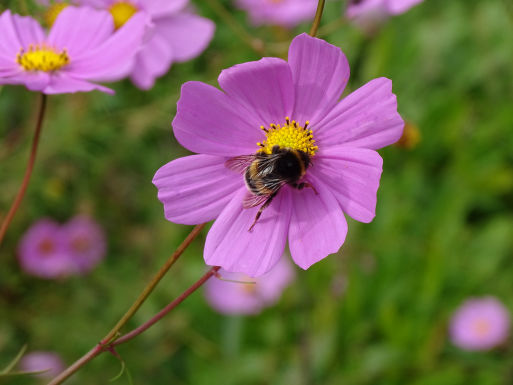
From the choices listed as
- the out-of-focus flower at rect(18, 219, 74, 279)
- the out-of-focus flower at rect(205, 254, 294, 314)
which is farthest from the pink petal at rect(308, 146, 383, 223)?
the out-of-focus flower at rect(18, 219, 74, 279)

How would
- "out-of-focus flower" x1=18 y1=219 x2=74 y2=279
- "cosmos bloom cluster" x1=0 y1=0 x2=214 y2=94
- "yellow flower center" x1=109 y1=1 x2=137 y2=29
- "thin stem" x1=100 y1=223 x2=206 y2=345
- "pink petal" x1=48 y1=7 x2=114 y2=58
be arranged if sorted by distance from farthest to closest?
1. "out-of-focus flower" x1=18 y1=219 x2=74 y2=279
2. "yellow flower center" x1=109 y1=1 x2=137 y2=29
3. "pink petal" x1=48 y1=7 x2=114 y2=58
4. "cosmos bloom cluster" x1=0 y1=0 x2=214 y2=94
5. "thin stem" x1=100 y1=223 x2=206 y2=345

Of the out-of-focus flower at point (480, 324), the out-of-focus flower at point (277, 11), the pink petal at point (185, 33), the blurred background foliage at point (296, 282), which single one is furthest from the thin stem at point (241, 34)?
the out-of-focus flower at point (480, 324)

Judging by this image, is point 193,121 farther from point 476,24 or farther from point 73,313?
point 476,24

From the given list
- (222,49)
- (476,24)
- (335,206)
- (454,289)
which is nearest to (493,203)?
(454,289)

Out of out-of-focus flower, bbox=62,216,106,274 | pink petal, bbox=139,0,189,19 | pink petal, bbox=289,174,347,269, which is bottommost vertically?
out-of-focus flower, bbox=62,216,106,274

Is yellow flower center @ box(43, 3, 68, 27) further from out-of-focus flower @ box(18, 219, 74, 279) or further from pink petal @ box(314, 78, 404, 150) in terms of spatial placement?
out-of-focus flower @ box(18, 219, 74, 279)

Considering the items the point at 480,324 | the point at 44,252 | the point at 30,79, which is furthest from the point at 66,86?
the point at 480,324

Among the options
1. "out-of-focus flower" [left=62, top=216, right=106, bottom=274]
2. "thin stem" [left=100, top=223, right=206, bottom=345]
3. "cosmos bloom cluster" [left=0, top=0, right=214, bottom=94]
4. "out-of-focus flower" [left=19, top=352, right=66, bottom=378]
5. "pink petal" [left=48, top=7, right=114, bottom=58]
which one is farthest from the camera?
"out-of-focus flower" [left=62, top=216, right=106, bottom=274]

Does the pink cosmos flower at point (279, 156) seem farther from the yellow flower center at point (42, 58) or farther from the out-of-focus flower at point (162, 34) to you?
the out-of-focus flower at point (162, 34)
